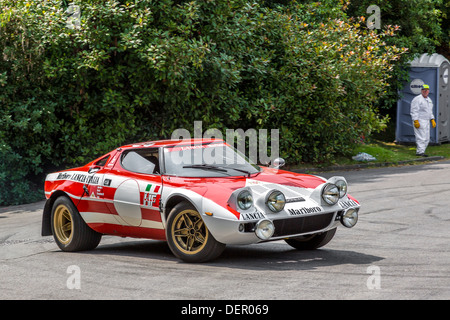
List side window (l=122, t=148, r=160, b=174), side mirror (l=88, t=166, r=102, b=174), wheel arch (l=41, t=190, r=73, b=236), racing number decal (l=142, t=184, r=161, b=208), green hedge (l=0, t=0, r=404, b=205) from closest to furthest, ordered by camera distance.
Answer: racing number decal (l=142, t=184, r=161, b=208)
side window (l=122, t=148, r=160, b=174)
side mirror (l=88, t=166, r=102, b=174)
wheel arch (l=41, t=190, r=73, b=236)
green hedge (l=0, t=0, r=404, b=205)

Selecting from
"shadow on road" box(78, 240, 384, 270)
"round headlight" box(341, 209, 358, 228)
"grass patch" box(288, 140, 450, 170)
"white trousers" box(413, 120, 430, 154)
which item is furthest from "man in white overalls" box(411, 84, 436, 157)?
"round headlight" box(341, 209, 358, 228)

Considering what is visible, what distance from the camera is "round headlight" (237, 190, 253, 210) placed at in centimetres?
744

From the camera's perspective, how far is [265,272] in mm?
7305

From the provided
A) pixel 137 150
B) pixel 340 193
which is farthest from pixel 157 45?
pixel 340 193

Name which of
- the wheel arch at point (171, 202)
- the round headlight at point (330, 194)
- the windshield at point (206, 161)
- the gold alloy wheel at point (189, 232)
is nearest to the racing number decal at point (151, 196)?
the wheel arch at point (171, 202)

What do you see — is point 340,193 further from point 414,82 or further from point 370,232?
point 414,82

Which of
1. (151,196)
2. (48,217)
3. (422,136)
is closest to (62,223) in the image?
(48,217)

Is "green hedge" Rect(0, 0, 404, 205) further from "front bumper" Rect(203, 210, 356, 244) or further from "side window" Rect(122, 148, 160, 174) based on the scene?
"front bumper" Rect(203, 210, 356, 244)

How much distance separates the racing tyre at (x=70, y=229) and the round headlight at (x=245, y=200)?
252cm

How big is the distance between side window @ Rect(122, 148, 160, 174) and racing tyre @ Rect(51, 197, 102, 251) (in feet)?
3.03

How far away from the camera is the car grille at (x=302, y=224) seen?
7547 millimetres

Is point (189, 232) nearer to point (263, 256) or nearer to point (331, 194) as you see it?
point (263, 256)
